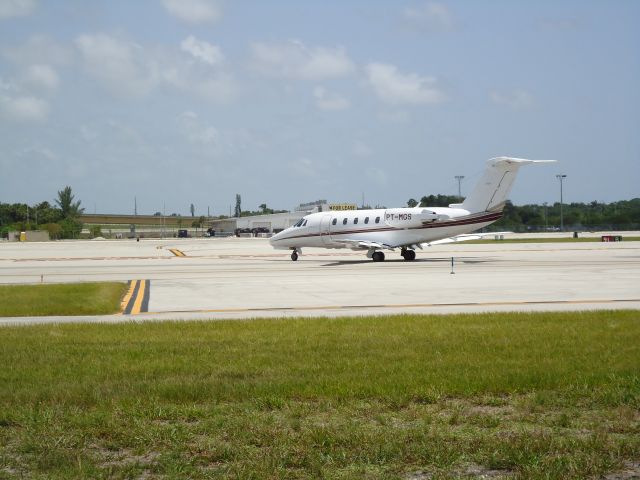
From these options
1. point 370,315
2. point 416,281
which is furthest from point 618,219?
point 370,315

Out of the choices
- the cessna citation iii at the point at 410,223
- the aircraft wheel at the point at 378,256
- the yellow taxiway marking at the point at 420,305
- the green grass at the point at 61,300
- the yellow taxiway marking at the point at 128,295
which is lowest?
the yellow taxiway marking at the point at 128,295

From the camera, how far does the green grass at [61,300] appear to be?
20.5 metres

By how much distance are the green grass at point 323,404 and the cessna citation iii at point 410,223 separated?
2853 cm

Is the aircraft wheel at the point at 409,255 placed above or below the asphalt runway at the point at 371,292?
above

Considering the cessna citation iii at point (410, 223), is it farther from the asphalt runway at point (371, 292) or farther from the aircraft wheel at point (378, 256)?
the asphalt runway at point (371, 292)

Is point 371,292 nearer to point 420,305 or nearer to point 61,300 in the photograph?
point 420,305

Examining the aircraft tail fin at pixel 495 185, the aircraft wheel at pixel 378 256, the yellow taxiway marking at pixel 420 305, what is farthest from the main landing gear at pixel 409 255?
the yellow taxiway marking at pixel 420 305

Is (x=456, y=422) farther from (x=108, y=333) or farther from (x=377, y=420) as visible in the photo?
(x=108, y=333)

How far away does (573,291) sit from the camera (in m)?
24.2

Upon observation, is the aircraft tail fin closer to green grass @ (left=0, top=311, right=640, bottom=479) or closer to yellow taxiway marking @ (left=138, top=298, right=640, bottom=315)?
yellow taxiway marking @ (left=138, top=298, right=640, bottom=315)

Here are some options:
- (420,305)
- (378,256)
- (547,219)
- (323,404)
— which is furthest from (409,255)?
(547,219)

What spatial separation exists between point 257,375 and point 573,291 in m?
15.6

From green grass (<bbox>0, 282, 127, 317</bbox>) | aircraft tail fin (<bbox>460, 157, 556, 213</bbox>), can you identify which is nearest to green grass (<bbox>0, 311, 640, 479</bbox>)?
green grass (<bbox>0, 282, 127, 317</bbox>)

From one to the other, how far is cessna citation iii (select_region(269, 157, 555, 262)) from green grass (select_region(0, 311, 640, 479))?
28.5 meters
